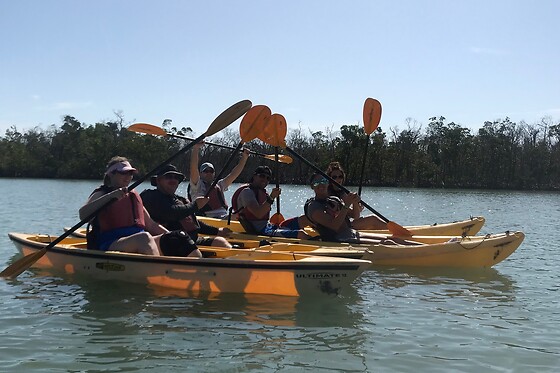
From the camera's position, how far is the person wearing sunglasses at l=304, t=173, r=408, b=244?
26.0 ft

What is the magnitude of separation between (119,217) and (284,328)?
2284 mm

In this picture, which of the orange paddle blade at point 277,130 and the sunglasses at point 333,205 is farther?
the orange paddle blade at point 277,130

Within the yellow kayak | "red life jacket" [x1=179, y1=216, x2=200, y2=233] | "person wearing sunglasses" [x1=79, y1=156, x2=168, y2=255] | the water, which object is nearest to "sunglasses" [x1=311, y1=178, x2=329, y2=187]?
the water

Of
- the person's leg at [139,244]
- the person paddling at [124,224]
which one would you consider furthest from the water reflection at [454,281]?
the person's leg at [139,244]

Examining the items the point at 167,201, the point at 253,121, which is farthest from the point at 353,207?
the point at 167,201

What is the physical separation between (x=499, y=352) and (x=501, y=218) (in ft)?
53.3

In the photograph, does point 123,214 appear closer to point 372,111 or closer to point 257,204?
point 257,204

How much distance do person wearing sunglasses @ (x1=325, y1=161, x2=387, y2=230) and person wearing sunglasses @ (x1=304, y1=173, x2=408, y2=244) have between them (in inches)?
27.8

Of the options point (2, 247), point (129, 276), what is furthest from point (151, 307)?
point (2, 247)

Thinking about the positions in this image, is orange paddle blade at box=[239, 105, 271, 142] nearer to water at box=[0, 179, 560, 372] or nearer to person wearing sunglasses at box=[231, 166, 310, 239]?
person wearing sunglasses at box=[231, 166, 310, 239]

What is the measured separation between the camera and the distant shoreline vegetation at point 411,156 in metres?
58.6

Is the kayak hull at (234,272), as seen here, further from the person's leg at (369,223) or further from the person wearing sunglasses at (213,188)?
the person's leg at (369,223)

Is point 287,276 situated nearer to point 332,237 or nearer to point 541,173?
point 332,237

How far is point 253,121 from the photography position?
8859 mm
